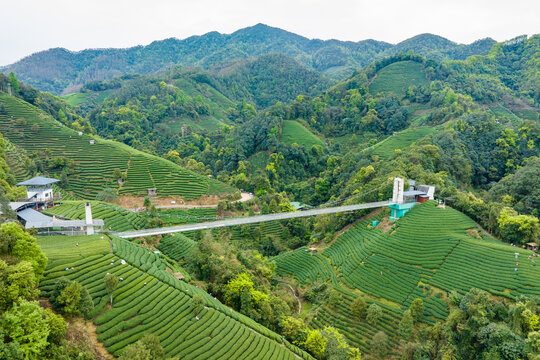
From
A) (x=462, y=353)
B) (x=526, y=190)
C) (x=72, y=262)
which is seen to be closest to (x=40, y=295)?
(x=72, y=262)

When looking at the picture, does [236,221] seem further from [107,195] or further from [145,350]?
[107,195]

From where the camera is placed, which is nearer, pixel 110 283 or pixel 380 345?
pixel 110 283

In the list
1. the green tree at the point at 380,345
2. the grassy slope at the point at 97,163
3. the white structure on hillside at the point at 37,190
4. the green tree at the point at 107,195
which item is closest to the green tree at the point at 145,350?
the green tree at the point at 380,345

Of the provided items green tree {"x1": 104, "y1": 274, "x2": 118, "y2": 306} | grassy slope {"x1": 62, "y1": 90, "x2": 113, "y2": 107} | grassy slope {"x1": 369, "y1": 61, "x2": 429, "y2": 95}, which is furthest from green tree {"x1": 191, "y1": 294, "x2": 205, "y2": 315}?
grassy slope {"x1": 62, "y1": 90, "x2": 113, "y2": 107}

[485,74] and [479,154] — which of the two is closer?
[479,154]

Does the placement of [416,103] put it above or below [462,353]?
above

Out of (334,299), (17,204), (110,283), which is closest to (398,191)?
(334,299)

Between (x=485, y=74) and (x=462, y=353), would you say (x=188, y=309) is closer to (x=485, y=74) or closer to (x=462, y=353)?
(x=462, y=353)

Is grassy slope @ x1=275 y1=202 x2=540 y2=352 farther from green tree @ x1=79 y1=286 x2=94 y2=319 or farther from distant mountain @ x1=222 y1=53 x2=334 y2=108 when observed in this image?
distant mountain @ x1=222 y1=53 x2=334 y2=108
